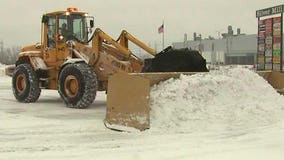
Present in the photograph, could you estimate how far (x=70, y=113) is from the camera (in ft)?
41.5

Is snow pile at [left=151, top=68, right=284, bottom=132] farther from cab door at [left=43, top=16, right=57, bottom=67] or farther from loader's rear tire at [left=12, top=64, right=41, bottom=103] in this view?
loader's rear tire at [left=12, top=64, right=41, bottom=103]

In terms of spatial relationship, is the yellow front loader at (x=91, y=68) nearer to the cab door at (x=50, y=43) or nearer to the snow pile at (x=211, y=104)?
the cab door at (x=50, y=43)

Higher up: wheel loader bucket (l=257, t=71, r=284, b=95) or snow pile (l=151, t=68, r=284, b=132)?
wheel loader bucket (l=257, t=71, r=284, b=95)

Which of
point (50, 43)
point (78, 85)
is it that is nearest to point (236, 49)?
point (50, 43)

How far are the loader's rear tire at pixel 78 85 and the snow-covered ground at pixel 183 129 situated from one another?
50.8 inches

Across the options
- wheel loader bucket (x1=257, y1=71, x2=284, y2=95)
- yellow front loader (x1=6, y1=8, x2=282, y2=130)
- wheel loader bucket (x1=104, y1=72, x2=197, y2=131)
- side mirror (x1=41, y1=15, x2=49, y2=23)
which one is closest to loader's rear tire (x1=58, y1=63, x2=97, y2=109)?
yellow front loader (x1=6, y1=8, x2=282, y2=130)

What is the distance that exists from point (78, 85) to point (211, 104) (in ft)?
15.5

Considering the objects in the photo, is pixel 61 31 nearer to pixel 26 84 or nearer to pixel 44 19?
pixel 44 19

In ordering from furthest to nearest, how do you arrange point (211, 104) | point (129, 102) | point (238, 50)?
point (238, 50) < point (211, 104) < point (129, 102)

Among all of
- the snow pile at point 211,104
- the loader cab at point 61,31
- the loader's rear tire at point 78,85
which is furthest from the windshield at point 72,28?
the snow pile at point 211,104

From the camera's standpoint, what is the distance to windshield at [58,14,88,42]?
15281 mm

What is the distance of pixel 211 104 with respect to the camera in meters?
9.95

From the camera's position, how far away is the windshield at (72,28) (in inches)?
602

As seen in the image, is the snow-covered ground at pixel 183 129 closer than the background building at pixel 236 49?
Yes
